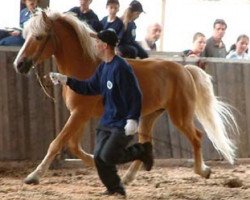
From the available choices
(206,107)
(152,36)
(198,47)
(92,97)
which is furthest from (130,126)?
(198,47)

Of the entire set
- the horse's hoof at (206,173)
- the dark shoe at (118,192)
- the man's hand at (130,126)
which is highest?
the man's hand at (130,126)

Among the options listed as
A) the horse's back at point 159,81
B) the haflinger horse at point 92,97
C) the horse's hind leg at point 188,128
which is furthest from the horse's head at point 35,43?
the horse's hind leg at point 188,128

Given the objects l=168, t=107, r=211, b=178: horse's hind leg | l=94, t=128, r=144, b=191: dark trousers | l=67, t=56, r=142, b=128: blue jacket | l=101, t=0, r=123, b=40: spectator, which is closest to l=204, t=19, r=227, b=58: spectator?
l=101, t=0, r=123, b=40: spectator

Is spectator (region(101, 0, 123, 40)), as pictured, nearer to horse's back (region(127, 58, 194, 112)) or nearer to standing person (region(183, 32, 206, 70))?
horse's back (region(127, 58, 194, 112))

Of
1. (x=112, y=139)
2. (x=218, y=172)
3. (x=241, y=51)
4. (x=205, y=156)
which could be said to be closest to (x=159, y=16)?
(x=241, y=51)

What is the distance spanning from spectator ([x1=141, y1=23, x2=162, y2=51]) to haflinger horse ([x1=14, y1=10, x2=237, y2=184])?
6.02 ft

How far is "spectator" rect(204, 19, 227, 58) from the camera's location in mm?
10680

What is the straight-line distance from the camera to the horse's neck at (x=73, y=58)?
7609 mm

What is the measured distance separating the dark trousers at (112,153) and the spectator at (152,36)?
4.24 metres

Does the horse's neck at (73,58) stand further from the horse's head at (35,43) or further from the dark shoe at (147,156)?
the dark shoe at (147,156)

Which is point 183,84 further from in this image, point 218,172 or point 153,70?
point 218,172

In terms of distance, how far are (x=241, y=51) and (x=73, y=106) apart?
4.60 m

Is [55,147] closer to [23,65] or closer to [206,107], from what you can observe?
[23,65]

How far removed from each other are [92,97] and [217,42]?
4142 millimetres
